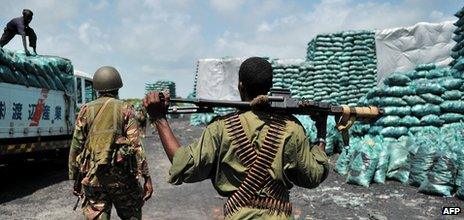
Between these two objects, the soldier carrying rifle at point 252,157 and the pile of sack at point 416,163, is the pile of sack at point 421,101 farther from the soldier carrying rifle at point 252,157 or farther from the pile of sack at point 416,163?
the soldier carrying rifle at point 252,157

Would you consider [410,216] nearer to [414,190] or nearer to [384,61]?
[414,190]

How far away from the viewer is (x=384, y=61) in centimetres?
1501

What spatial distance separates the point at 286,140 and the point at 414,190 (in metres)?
5.90

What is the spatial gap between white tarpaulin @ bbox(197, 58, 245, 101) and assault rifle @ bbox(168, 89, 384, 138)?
55.3ft

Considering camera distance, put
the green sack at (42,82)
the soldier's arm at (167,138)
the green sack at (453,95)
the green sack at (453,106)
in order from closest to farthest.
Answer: the soldier's arm at (167,138)
the green sack at (42,82)
the green sack at (453,106)
the green sack at (453,95)

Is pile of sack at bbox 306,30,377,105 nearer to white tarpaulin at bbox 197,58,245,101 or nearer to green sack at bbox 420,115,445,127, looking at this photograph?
white tarpaulin at bbox 197,58,245,101

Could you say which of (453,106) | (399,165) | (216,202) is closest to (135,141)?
(216,202)

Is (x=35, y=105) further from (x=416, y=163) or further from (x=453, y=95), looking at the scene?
(x=453, y=95)

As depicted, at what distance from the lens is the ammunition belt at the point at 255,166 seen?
2078 millimetres

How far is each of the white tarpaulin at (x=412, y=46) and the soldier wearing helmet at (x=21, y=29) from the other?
10.3 metres

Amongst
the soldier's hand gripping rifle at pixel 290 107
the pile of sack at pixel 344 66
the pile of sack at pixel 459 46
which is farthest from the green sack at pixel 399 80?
the soldier's hand gripping rifle at pixel 290 107

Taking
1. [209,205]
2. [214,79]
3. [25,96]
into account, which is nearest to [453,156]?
[209,205]

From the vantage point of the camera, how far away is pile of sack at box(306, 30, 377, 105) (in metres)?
15.5

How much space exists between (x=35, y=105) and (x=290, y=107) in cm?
783
